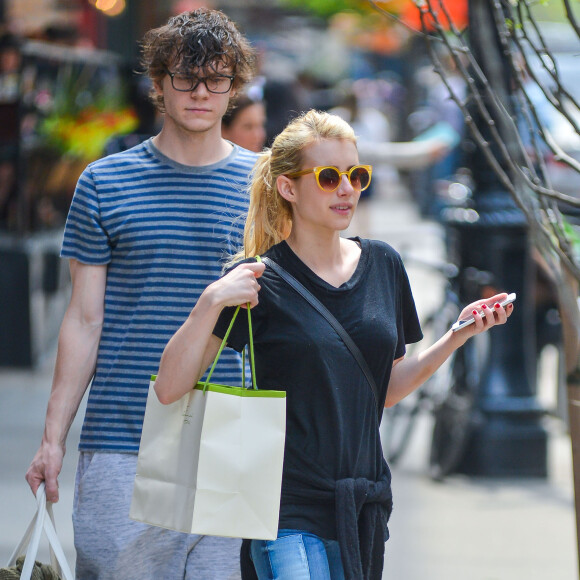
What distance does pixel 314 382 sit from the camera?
2.85 metres

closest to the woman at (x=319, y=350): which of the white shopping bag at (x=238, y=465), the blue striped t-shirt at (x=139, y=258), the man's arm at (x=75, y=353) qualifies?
the white shopping bag at (x=238, y=465)

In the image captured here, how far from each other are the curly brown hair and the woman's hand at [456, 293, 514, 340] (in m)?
0.98

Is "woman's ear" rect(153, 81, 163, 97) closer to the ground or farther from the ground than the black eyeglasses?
farther from the ground

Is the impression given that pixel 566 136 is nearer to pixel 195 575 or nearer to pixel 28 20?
pixel 28 20

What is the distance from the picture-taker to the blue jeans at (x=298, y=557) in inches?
111

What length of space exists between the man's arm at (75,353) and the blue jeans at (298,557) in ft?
2.32

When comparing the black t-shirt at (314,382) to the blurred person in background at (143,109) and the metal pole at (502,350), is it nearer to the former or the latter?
the metal pole at (502,350)

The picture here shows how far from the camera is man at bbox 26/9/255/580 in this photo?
3.28 m

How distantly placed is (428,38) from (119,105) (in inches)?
325

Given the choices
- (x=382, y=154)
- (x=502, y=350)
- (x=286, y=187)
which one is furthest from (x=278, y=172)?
(x=382, y=154)

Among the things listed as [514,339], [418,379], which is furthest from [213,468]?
[514,339]

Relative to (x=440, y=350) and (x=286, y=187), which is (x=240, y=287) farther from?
(x=440, y=350)

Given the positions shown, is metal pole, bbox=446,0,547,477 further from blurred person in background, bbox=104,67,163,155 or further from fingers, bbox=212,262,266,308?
fingers, bbox=212,262,266,308

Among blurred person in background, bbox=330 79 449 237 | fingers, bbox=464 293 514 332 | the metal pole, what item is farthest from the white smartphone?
→ blurred person in background, bbox=330 79 449 237
